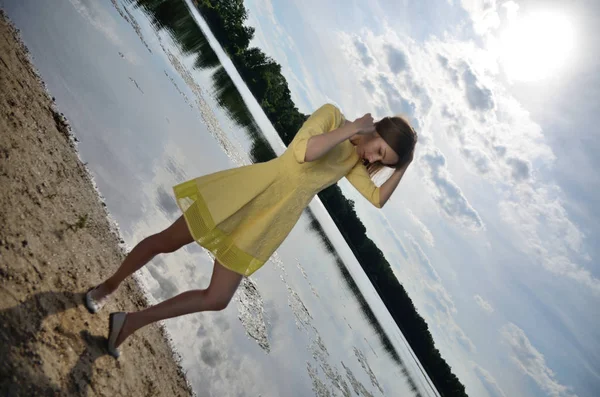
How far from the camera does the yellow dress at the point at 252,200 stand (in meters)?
2.60

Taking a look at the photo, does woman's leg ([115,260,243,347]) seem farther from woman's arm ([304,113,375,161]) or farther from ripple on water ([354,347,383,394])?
ripple on water ([354,347,383,394])

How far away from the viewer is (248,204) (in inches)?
105

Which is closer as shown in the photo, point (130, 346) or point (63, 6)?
point (130, 346)

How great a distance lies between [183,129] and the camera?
10.0 meters

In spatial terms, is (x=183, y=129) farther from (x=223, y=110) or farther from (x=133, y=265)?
(x=223, y=110)

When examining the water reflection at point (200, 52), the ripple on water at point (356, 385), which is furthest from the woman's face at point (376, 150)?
the water reflection at point (200, 52)

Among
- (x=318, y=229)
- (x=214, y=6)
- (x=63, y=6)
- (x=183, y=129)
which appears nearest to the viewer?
(x=63, y=6)

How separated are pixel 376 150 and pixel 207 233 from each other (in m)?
1.24

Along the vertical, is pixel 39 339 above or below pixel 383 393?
above

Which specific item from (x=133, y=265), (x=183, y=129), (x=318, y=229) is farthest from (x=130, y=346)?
(x=318, y=229)

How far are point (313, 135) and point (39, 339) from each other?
1.96 meters

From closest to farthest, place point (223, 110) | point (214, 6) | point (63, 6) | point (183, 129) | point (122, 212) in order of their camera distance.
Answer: point (122, 212) → point (63, 6) → point (183, 129) → point (223, 110) → point (214, 6)

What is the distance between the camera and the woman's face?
2627 mm

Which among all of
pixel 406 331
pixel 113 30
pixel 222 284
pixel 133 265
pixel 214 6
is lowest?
pixel 406 331
